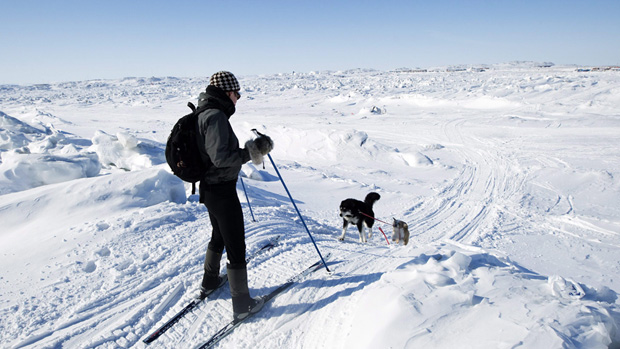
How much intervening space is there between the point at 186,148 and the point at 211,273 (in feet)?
3.79

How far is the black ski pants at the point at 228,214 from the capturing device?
2521mm

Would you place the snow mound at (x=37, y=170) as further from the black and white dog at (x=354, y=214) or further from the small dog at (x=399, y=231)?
the small dog at (x=399, y=231)

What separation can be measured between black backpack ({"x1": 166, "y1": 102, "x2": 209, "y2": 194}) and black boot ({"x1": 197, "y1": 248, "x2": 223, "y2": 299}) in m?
0.83

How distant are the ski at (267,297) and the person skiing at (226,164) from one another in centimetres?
6

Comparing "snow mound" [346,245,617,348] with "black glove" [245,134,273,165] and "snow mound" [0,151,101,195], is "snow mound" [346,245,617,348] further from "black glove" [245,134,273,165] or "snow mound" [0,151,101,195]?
"snow mound" [0,151,101,195]

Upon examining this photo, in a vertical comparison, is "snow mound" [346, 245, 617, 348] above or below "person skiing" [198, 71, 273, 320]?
below

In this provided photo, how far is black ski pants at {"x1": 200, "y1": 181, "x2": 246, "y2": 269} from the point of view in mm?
2521

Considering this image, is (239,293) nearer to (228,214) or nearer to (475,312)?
(228,214)

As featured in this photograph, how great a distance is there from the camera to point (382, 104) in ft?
106

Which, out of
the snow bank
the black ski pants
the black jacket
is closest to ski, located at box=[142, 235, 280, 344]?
the black ski pants

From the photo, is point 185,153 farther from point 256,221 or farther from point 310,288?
point 256,221

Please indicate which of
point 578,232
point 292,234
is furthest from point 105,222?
point 578,232

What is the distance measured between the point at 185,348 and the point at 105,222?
236 cm

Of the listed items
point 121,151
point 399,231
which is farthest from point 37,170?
point 399,231
